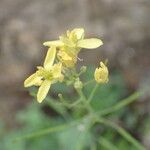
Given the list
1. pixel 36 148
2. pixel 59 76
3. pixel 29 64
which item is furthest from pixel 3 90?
pixel 59 76

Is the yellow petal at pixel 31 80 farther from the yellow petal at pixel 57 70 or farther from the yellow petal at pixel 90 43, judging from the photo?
the yellow petal at pixel 90 43

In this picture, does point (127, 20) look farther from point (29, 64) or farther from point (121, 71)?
point (29, 64)

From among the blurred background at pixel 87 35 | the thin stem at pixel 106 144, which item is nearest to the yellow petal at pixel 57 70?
the thin stem at pixel 106 144

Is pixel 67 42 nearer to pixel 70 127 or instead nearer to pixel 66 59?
pixel 66 59

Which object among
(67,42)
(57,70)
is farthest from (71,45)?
(57,70)

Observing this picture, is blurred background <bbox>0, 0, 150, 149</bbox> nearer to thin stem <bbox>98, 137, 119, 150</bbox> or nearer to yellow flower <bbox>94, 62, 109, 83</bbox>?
thin stem <bbox>98, 137, 119, 150</bbox>
